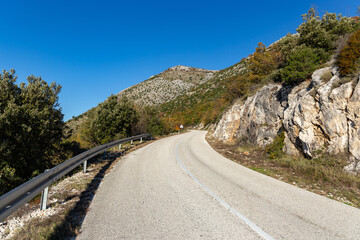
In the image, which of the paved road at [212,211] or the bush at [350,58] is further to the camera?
the bush at [350,58]

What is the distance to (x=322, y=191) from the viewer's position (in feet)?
19.0

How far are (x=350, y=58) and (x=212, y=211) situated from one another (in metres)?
10.4

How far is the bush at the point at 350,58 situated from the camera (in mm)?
8609

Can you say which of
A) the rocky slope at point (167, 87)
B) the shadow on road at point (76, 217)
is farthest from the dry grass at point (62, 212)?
the rocky slope at point (167, 87)

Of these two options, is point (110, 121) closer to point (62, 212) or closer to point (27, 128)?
point (27, 128)

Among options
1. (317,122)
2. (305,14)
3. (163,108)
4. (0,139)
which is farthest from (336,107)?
(163,108)

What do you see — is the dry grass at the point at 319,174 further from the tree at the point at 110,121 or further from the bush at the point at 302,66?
the tree at the point at 110,121

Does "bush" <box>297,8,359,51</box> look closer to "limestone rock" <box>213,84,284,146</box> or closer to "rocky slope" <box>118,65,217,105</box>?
"limestone rock" <box>213,84,284,146</box>

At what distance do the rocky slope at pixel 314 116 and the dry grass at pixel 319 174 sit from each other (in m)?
0.44

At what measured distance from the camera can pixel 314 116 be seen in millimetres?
9031

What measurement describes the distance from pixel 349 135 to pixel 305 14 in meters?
15.3

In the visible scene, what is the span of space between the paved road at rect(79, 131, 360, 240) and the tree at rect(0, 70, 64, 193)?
5125mm

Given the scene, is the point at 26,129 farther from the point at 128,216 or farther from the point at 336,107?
the point at 336,107

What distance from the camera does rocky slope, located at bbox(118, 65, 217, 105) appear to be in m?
80.7
